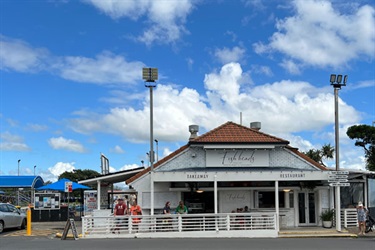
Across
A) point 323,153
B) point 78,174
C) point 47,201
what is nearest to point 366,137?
point 323,153

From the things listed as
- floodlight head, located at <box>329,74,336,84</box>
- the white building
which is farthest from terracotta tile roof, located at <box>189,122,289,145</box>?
floodlight head, located at <box>329,74,336,84</box>

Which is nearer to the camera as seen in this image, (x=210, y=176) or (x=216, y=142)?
(x=210, y=176)

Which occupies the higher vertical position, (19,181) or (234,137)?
(234,137)

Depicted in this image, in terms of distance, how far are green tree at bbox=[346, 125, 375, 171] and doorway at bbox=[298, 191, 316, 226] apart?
27.1 m

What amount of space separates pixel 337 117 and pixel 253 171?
4658 millimetres

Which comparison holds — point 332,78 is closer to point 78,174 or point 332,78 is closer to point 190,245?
point 190,245

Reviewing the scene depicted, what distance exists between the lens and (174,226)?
18.2 meters

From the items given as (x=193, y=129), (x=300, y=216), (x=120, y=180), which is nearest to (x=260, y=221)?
(x=300, y=216)

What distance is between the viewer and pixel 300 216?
21.5 metres

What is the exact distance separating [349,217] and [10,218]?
15.9 m

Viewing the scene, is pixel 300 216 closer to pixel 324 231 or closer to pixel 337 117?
pixel 324 231

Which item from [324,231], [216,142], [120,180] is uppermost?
[216,142]

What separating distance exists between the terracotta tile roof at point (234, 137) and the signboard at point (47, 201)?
38.3ft

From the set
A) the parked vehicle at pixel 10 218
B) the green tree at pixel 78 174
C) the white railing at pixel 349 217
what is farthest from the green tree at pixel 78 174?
the white railing at pixel 349 217
